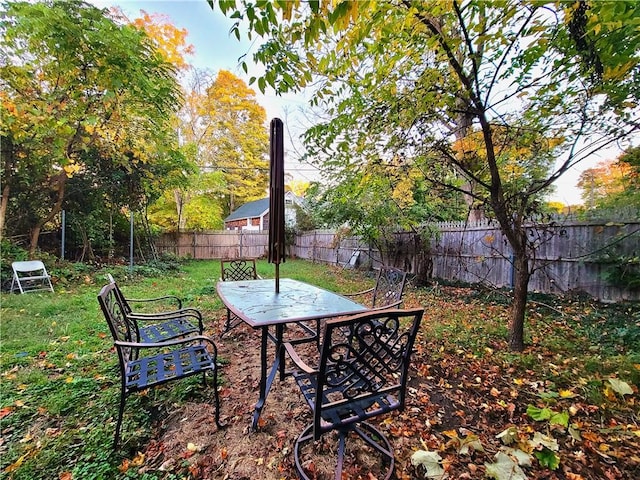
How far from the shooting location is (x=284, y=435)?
70.6 inches

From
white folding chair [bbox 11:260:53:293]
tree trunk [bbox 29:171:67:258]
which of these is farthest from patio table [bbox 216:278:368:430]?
tree trunk [bbox 29:171:67:258]

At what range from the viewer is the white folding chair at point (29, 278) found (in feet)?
17.0

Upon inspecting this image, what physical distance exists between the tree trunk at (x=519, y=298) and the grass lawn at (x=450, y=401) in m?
0.14

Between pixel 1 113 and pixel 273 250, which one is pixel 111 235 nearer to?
pixel 1 113

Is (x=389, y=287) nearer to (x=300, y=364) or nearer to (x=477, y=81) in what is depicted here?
(x=300, y=364)

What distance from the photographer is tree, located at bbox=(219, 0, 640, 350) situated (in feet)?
5.83

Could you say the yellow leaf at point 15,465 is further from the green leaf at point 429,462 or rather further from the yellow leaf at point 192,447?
the green leaf at point 429,462

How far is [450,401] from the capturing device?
2.14 meters

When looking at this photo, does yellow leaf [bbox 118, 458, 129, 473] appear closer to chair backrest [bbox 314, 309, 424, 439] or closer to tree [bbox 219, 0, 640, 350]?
chair backrest [bbox 314, 309, 424, 439]

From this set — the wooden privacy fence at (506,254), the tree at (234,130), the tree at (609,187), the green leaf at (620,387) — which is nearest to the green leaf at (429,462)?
the green leaf at (620,387)

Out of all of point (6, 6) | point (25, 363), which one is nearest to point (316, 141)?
point (25, 363)

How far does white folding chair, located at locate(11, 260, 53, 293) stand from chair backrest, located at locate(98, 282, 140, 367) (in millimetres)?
4524

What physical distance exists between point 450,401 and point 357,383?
3.86 feet

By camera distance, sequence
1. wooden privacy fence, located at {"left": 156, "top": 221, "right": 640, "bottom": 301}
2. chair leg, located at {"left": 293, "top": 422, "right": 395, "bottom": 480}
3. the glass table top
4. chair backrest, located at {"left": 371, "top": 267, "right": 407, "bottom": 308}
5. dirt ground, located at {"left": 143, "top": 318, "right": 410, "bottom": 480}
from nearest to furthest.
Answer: chair leg, located at {"left": 293, "top": 422, "right": 395, "bottom": 480} → dirt ground, located at {"left": 143, "top": 318, "right": 410, "bottom": 480} → the glass table top → chair backrest, located at {"left": 371, "top": 267, "right": 407, "bottom": 308} → wooden privacy fence, located at {"left": 156, "top": 221, "right": 640, "bottom": 301}
